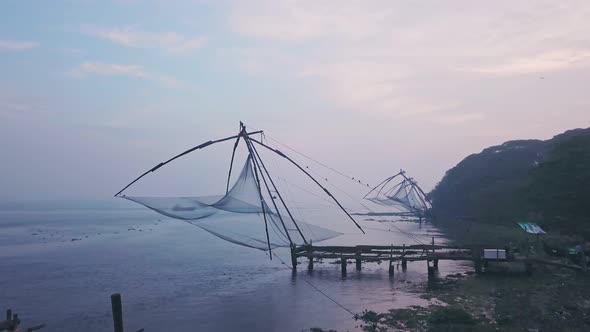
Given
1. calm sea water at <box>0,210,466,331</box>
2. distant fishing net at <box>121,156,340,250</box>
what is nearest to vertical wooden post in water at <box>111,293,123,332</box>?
calm sea water at <box>0,210,466,331</box>

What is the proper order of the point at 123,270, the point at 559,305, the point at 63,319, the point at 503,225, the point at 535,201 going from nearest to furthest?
the point at 559,305, the point at 63,319, the point at 123,270, the point at 535,201, the point at 503,225

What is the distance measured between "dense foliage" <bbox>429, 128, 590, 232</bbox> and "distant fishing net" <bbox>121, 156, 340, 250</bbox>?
14654mm

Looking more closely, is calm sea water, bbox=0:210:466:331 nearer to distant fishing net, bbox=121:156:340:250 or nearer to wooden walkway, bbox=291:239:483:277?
wooden walkway, bbox=291:239:483:277

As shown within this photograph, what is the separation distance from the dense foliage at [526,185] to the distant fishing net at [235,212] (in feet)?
48.1

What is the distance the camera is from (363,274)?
22344 millimetres

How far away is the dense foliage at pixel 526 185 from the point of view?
23938 millimetres

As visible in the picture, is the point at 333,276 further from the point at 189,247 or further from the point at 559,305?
the point at 189,247

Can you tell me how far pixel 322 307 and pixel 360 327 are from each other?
297cm

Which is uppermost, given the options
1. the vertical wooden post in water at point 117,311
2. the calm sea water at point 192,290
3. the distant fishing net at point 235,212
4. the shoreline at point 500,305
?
the distant fishing net at point 235,212

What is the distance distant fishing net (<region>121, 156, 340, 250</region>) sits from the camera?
16.6 metres

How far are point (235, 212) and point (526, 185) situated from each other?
23667mm

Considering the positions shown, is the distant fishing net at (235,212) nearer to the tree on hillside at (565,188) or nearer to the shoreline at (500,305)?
Result: the shoreline at (500,305)

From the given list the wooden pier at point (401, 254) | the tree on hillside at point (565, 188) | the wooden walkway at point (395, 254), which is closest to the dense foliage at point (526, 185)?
the tree on hillside at point (565, 188)

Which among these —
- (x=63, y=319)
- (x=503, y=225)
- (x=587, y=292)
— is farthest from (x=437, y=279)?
(x=503, y=225)
